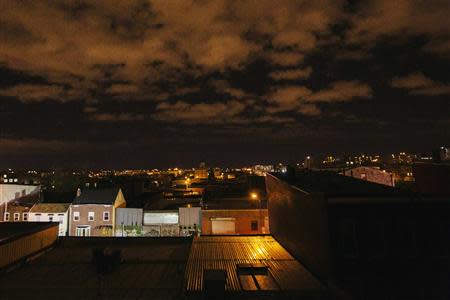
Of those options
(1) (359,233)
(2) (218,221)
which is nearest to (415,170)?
(1) (359,233)

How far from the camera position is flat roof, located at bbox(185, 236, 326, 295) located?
11641 millimetres

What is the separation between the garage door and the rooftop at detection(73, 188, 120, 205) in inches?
542

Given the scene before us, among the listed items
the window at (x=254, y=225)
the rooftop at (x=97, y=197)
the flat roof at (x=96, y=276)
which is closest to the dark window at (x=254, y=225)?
the window at (x=254, y=225)

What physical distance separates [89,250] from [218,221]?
43.9ft

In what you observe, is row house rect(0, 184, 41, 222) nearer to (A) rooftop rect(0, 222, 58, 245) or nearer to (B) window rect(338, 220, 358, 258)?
(A) rooftop rect(0, 222, 58, 245)

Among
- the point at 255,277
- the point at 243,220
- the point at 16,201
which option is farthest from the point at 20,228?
the point at 16,201

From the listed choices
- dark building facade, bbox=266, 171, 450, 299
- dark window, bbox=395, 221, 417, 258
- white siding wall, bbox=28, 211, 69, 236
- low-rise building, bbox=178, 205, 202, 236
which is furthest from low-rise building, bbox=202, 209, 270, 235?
white siding wall, bbox=28, 211, 69, 236

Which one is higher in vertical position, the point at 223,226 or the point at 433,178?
the point at 433,178

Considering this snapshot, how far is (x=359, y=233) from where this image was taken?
41.3 ft

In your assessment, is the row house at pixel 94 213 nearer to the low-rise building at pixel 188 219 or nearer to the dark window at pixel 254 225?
the low-rise building at pixel 188 219

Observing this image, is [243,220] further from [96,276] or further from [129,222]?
[96,276]

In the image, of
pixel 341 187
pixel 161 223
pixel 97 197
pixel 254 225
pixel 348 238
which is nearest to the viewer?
pixel 348 238

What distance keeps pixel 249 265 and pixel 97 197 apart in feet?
93.2

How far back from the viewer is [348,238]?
1255cm
